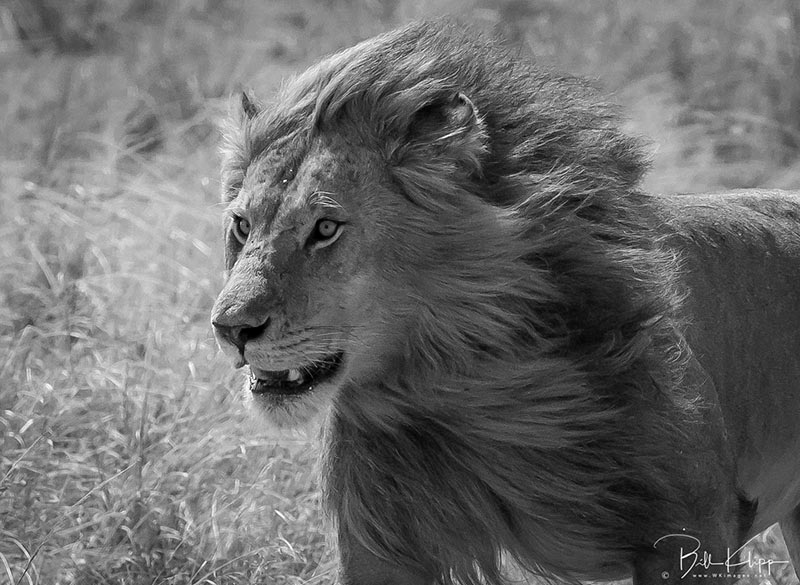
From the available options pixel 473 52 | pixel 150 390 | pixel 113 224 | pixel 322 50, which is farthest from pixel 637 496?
pixel 322 50

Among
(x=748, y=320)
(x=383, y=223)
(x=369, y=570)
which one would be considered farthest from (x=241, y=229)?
(x=748, y=320)

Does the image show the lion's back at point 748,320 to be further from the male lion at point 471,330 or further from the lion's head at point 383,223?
the lion's head at point 383,223

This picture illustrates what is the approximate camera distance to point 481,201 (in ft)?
10.1

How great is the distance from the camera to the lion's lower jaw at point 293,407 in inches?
117

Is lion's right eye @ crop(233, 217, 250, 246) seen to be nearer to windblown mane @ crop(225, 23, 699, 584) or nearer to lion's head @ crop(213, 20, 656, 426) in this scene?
lion's head @ crop(213, 20, 656, 426)

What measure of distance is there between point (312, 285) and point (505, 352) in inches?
A: 18.4

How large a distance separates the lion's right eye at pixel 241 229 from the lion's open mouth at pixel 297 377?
1.01ft

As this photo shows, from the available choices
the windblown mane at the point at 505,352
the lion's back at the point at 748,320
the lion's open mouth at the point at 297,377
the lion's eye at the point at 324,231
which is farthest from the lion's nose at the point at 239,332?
the lion's back at the point at 748,320

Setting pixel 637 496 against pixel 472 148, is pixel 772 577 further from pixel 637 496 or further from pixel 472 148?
pixel 472 148

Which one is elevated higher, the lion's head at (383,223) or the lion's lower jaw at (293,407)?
the lion's head at (383,223)

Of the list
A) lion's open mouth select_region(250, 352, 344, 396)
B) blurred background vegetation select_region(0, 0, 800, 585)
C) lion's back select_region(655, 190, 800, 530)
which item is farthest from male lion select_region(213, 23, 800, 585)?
blurred background vegetation select_region(0, 0, 800, 585)

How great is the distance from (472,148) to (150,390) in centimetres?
211

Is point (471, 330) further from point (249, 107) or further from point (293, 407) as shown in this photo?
point (249, 107)

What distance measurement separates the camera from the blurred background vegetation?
4.12 m
